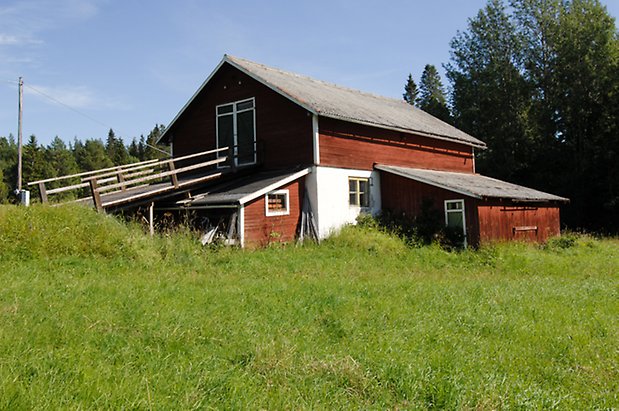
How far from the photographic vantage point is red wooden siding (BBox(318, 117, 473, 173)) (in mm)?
18859

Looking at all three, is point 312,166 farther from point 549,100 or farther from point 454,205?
point 549,100

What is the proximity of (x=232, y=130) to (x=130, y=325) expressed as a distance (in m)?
16.0

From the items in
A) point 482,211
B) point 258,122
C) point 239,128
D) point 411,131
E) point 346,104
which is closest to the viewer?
point 482,211

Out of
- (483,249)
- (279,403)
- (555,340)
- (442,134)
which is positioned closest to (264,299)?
(279,403)

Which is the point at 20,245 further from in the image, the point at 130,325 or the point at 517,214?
the point at 517,214

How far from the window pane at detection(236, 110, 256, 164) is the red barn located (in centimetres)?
Result: 4

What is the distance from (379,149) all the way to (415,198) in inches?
114

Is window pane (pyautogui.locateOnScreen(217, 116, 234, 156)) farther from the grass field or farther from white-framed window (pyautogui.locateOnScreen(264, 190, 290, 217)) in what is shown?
the grass field

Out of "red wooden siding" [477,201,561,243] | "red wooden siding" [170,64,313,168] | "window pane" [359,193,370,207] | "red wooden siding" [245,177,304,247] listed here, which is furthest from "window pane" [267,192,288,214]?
"red wooden siding" [477,201,561,243]

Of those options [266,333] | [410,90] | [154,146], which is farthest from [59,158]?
[266,333]

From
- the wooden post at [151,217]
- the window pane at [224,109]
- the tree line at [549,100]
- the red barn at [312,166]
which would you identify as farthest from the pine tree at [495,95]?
the wooden post at [151,217]

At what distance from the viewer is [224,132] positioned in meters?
21.5

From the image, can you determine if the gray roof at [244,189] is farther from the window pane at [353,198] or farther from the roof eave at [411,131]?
the roof eave at [411,131]

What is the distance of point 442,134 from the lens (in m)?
24.3
